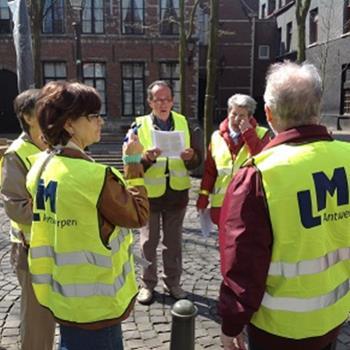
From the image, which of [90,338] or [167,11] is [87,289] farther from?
[167,11]

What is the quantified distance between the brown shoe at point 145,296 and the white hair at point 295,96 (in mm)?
2621

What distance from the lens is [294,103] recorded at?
73.1 inches

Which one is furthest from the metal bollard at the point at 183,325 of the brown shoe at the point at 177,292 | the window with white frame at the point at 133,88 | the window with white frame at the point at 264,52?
the window with white frame at the point at 264,52

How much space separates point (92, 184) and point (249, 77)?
32672 mm

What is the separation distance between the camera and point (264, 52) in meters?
33.8

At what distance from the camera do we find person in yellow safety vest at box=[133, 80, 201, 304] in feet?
12.8

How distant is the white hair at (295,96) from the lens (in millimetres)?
1853

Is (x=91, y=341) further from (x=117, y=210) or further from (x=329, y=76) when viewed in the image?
(x=329, y=76)

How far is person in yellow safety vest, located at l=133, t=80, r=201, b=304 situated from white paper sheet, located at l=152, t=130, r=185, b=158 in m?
0.03

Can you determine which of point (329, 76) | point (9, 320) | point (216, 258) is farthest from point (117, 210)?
point (329, 76)

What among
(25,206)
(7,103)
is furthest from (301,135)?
(7,103)

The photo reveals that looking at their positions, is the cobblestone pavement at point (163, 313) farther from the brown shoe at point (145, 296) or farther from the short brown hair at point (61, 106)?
the short brown hair at point (61, 106)

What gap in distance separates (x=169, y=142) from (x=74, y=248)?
2039mm

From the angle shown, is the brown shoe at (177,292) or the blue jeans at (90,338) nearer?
the blue jeans at (90,338)
